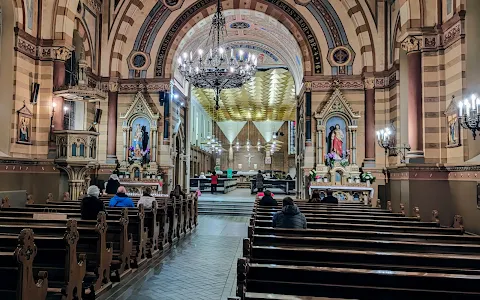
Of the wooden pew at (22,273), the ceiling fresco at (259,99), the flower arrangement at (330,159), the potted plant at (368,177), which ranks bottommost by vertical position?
the wooden pew at (22,273)

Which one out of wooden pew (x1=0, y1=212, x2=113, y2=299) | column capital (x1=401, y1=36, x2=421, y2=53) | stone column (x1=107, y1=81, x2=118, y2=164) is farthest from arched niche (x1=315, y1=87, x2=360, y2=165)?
wooden pew (x1=0, y1=212, x2=113, y2=299)

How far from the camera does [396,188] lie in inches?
418

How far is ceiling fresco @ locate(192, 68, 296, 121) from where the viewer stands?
2509 centimetres

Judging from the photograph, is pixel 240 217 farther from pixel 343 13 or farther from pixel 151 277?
pixel 343 13

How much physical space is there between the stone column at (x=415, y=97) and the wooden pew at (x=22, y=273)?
28.2ft

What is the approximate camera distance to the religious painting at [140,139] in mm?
15508

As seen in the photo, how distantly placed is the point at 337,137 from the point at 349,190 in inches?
89.3

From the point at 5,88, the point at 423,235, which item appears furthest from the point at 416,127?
the point at 5,88

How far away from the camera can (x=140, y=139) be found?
51.1ft

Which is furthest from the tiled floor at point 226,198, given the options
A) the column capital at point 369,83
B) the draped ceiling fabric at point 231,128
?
the draped ceiling fabric at point 231,128

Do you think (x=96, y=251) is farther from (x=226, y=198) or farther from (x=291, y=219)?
(x=226, y=198)

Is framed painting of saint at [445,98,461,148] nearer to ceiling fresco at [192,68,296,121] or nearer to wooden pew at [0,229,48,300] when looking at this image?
wooden pew at [0,229,48,300]

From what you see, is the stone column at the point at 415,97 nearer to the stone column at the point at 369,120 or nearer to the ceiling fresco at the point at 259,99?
the stone column at the point at 369,120

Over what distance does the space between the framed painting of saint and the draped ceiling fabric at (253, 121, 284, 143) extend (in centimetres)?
2752
